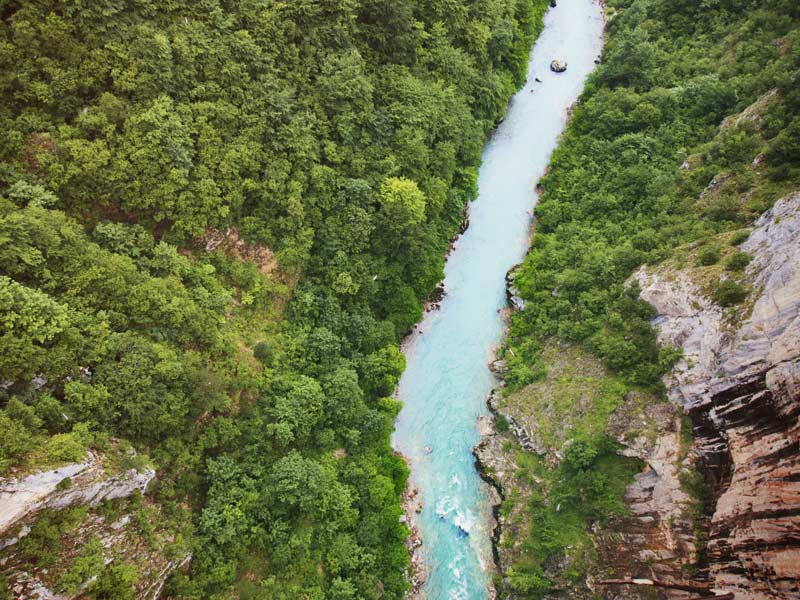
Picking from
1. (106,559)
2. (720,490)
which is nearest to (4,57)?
(106,559)

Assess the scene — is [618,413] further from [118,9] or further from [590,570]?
[118,9]

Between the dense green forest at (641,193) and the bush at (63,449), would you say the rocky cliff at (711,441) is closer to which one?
the dense green forest at (641,193)

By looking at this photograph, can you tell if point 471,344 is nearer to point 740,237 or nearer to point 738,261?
point 738,261

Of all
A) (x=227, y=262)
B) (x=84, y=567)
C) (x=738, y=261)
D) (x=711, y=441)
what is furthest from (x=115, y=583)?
(x=738, y=261)

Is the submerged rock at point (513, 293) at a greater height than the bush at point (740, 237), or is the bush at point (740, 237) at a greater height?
the submerged rock at point (513, 293)

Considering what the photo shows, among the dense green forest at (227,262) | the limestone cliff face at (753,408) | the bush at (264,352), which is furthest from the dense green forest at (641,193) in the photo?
the bush at (264,352)

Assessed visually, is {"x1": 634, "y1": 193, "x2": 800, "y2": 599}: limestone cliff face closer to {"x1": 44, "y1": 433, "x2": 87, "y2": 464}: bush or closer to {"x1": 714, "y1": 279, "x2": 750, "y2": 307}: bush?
{"x1": 714, "y1": 279, "x2": 750, "y2": 307}: bush
